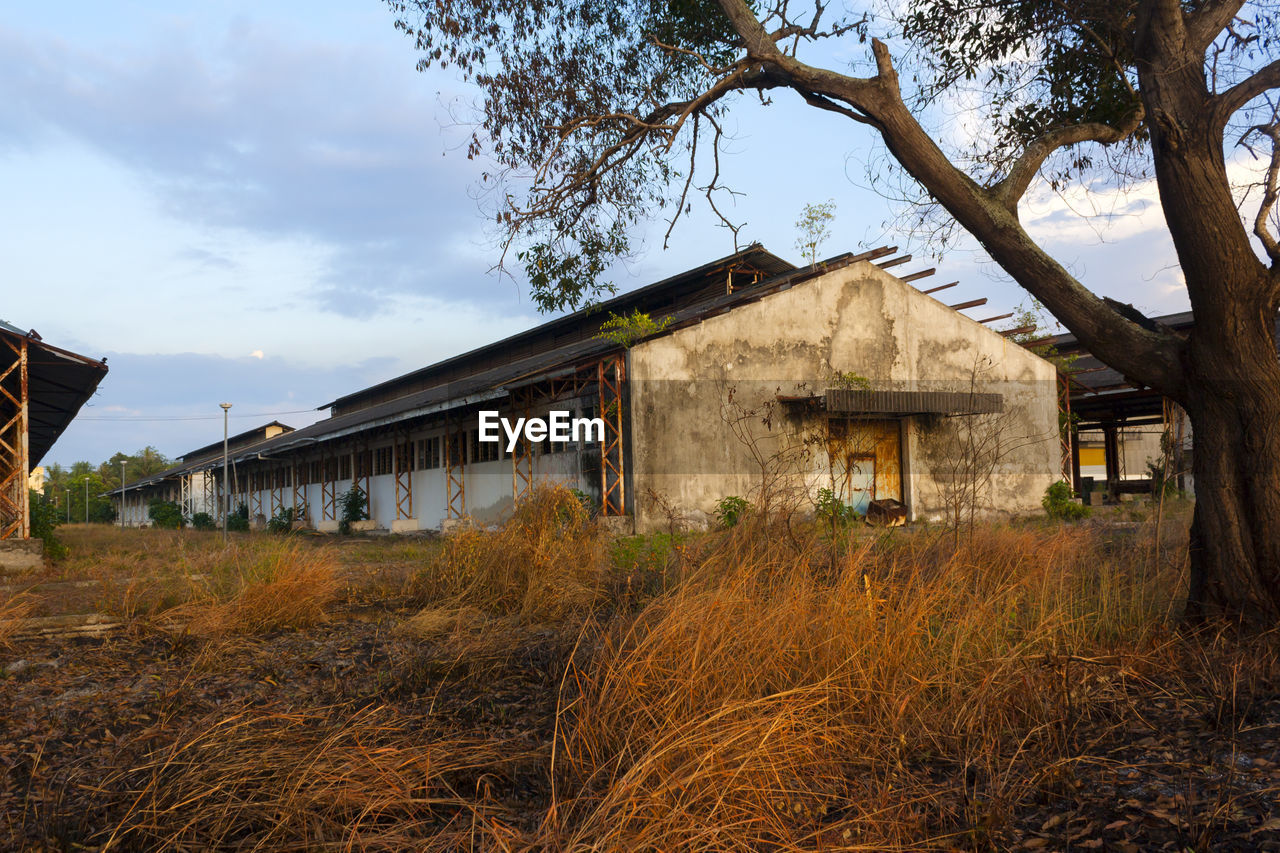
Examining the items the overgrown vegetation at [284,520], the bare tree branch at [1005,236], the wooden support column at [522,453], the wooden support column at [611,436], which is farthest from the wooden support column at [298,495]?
the bare tree branch at [1005,236]

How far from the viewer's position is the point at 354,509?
81.6ft

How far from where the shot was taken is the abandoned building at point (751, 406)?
15.5 m

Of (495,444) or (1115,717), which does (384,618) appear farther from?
(495,444)

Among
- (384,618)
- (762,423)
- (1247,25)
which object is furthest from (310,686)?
(762,423)

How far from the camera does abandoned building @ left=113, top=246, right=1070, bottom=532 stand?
15.5m

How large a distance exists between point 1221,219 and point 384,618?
614 cm

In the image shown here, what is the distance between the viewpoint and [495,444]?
64.6ft

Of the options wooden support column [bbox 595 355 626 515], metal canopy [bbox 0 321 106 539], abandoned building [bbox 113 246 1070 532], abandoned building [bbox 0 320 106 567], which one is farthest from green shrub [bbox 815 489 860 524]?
metal canopy [bbox 0 321 106 539]

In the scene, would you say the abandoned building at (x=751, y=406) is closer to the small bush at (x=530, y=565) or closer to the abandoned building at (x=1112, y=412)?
the abandoned building at (x=1112, y=412)

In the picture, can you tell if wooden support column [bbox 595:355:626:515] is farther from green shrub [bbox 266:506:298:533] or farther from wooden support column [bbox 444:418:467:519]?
green shrub [bbox 266:506:298:533]

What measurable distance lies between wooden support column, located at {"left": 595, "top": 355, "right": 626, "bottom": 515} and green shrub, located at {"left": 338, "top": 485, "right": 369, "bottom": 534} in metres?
11.6

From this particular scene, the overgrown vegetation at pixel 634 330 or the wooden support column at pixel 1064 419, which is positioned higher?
the overgrown vegetation at pixel 634 330

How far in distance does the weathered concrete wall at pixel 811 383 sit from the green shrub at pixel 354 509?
12329 millimetres

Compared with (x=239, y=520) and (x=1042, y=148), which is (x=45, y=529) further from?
(x=239, y=520)
